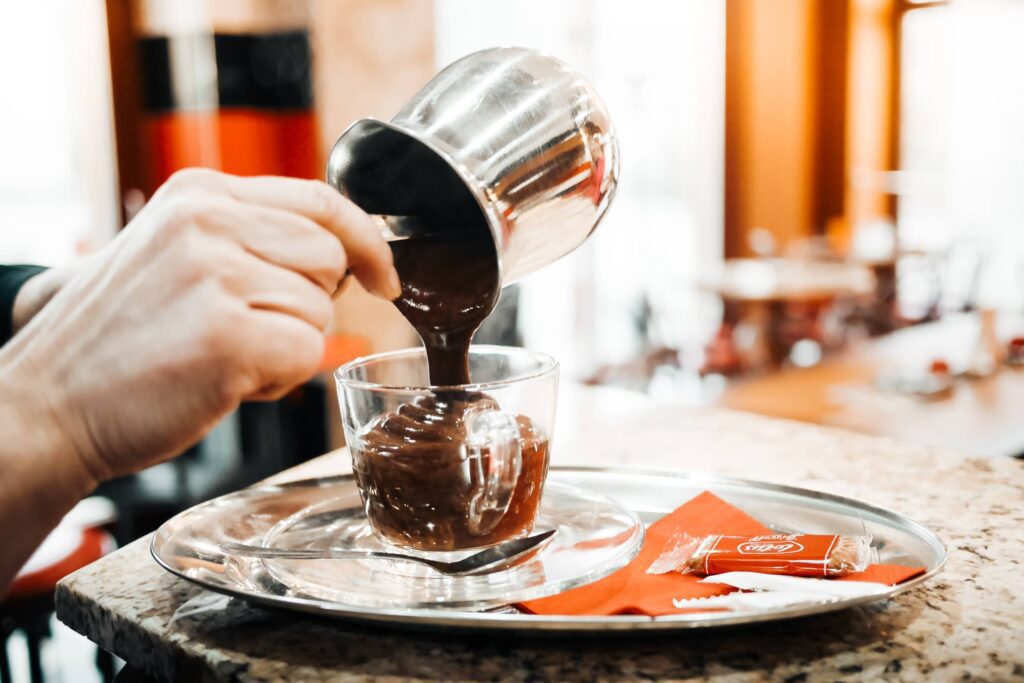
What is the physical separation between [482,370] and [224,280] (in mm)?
421

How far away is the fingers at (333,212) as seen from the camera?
643 mm

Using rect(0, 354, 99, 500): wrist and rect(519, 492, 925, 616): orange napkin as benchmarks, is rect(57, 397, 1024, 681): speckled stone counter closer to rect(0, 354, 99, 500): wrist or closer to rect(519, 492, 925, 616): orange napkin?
rect(519, 492, 925, 616): orange napkin

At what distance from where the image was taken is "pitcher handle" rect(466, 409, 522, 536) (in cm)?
81

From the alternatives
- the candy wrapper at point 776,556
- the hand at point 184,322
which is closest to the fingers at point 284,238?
the hand at point 184,322

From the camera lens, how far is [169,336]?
602 millimetres

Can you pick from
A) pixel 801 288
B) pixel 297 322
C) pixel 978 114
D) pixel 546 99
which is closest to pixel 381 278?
pixel 297 322

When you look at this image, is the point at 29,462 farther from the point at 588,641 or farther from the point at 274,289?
the point at 588,641

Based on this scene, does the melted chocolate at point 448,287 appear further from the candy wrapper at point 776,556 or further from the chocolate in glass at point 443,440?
the candy wrapper at point 776,556

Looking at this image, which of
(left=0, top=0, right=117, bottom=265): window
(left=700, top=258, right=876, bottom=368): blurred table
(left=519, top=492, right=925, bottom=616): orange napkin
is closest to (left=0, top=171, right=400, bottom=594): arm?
(left=519, top=492, right=925, bottom=616): orange napkin

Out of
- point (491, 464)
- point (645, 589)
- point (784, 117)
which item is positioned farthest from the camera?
point (784, 117)

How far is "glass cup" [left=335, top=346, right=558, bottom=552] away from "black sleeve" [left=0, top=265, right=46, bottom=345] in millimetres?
376

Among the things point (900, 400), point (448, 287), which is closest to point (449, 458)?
point (448, 287)

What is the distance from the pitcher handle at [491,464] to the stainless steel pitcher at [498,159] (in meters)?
0.13

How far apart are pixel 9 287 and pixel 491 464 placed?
0.56m
